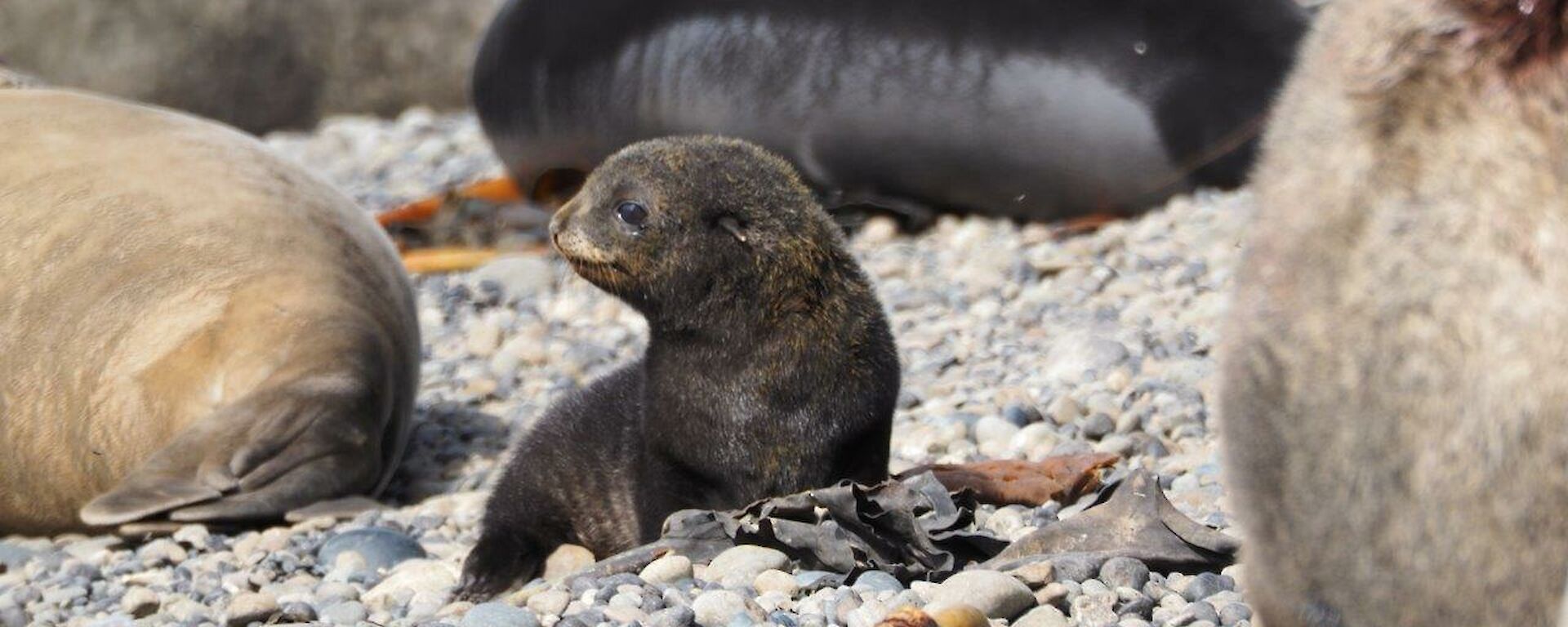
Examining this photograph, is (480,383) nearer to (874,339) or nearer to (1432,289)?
(874,339)

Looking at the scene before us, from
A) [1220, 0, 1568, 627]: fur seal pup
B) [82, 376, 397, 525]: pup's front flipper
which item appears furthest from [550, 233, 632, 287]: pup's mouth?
[1220, 0, 1568, 627]: fur seal pup

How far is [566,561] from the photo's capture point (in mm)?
3902

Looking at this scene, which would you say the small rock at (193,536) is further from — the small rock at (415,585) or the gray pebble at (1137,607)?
→ the gray pebble at (1137,607)

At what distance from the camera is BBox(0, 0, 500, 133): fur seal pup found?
447 inches

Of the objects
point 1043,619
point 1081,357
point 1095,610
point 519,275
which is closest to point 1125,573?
point 1095,610

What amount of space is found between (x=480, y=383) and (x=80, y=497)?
1619 mm

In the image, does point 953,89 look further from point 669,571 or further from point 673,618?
point 673,618

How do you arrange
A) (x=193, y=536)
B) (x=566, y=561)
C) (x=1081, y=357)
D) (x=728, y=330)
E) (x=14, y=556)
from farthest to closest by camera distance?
(x=1081, y=357), (x=14, y=556), (x=193, y=536), (x=566, y=561), (x=728, y=330)

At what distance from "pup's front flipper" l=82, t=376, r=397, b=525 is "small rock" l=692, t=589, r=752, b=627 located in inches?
67.4

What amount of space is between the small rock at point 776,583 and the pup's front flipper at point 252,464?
5.35ft

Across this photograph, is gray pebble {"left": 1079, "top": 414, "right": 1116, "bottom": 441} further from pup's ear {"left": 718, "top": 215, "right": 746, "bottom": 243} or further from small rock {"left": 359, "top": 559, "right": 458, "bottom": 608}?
small rock {"left": 359, "top": 559, "right": 458, "bottom": 608}

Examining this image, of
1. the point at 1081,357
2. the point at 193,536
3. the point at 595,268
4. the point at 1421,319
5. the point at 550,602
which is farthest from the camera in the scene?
the point at 1081,357

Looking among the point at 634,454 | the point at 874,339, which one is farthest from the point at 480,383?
the point at 874,339

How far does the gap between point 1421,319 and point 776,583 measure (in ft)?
4.96
